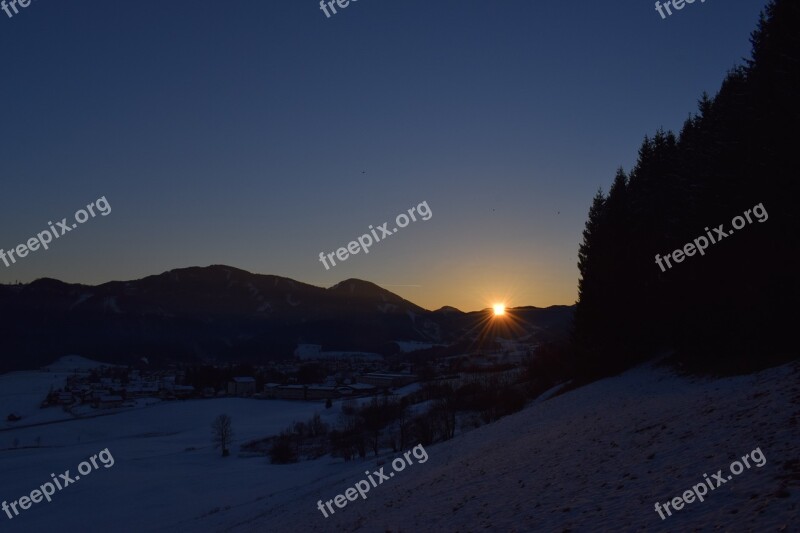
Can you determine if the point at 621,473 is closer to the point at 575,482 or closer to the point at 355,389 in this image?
the point at 575,482

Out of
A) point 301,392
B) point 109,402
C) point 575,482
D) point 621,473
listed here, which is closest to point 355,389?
point 301,392

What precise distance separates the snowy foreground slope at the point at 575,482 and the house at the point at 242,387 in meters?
126

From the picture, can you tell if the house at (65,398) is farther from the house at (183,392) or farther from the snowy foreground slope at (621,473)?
the snowy foreground slope at (621,473)

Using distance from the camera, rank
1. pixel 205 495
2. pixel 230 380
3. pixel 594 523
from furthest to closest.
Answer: pixel 230 380, pixel 205 495, pixel 594 523

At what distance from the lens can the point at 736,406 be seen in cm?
1553

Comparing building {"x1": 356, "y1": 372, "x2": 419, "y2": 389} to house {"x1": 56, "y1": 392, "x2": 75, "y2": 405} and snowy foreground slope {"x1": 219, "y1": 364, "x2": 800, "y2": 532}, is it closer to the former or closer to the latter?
house {"x1": 56, "y1": 392, "x2": 75, "y2": 405}

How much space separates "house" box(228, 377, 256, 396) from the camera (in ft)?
570

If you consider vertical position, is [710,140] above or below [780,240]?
above

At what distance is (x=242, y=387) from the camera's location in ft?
586

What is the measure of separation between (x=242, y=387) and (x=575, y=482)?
179 m

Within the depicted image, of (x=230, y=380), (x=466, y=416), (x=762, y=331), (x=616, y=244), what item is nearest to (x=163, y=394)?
(x=230, y=380)

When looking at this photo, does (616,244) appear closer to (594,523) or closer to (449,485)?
(449,485)

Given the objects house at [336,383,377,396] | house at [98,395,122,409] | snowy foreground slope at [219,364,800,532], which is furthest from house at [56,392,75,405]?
snowy foreground slope at [219,364,800,532]

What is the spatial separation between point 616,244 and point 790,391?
1029 inches
